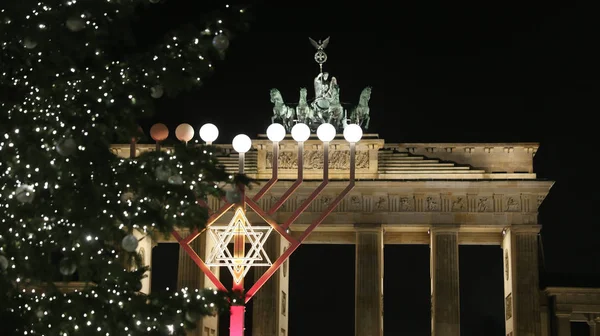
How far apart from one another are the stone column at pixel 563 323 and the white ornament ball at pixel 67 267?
112 feet

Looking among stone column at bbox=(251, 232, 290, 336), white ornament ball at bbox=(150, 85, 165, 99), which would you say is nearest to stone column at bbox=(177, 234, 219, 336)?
stone column at bbox=(251, 232, 290, 336)

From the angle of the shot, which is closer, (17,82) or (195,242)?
(17,82)

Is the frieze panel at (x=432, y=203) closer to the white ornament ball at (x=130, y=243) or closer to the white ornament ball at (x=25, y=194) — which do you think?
the white ornament ball at (x=130, y=243)

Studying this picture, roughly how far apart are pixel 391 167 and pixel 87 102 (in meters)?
31.8

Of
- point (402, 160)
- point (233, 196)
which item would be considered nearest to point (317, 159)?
point (402, 160)

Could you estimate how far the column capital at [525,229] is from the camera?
43.4 metres

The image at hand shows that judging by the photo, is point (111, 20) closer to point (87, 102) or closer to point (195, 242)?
point (87, 102)

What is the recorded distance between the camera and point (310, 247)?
53.8 m

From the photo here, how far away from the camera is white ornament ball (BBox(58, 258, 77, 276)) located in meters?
13.3

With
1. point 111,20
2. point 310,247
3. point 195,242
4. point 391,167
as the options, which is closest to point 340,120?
point 391,167

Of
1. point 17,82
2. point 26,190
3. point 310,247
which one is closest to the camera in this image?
point 26,190

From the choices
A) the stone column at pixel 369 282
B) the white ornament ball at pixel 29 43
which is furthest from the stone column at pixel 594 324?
the white ornament ball at pixel 29 43

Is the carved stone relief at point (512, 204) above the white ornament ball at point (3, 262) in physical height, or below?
above

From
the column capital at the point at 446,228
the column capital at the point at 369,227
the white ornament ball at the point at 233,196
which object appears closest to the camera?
the white ornament ball at the point at 233,196
